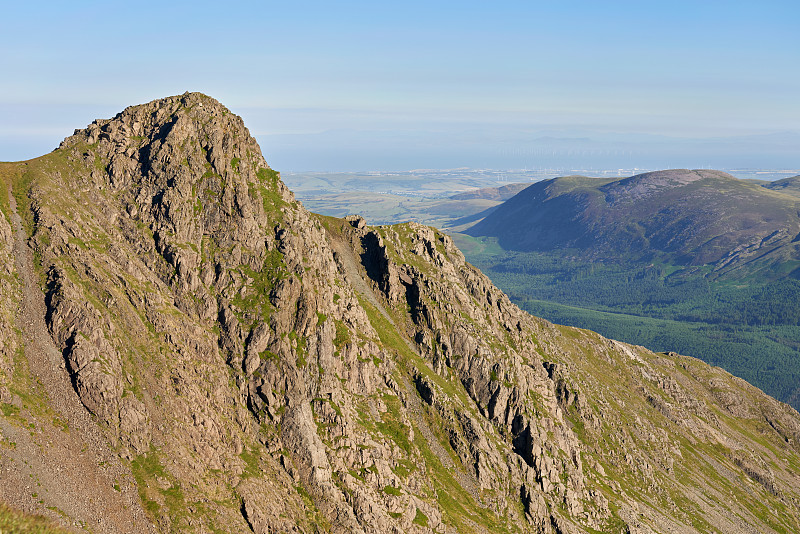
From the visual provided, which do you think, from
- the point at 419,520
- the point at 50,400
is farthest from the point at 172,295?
the point at 419,520

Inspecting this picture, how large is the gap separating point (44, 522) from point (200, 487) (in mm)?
38450

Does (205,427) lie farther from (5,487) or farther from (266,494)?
(5,487)

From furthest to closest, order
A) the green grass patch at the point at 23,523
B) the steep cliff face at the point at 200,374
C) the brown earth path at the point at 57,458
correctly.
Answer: the steep cliff face at the point at 200,374
the brown earth path at the point at 57,458
the green grass patch at the point at 23,523

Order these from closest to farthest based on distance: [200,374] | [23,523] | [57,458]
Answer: [23,523]
[57,458]
[200,374]

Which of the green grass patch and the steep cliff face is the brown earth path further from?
the green grass patch

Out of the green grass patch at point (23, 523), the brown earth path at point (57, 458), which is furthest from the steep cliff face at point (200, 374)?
the green grass patch at point (23, 523)

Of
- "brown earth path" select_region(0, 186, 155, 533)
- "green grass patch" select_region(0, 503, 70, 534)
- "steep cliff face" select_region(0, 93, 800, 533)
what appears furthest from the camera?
"steep cliff face" select_region(0, 93, 800, 533)

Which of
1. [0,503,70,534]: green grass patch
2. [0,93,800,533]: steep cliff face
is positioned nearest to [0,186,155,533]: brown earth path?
[0,93,800,533]: steep cliff face

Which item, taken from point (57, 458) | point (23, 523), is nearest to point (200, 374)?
point (57, 458)

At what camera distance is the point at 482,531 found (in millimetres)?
172125

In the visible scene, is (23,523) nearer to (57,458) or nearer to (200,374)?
(57,458)

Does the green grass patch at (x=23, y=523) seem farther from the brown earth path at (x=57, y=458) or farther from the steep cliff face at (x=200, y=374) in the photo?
the steep cliff face at (x=200, y=374)

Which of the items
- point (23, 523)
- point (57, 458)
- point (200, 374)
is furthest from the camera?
point (200, 374)

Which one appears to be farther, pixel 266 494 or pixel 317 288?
pixel 317 288
